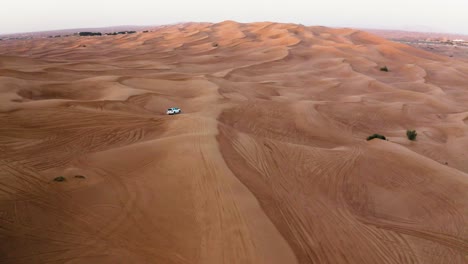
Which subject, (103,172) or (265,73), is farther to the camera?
(265,73)

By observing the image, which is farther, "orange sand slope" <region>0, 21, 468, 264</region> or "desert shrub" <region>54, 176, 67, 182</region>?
"desert shrub" <region>54, 176, 67, 182</region>

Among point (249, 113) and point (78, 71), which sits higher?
point (78, 71)

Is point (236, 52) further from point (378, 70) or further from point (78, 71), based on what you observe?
point (78, 71)

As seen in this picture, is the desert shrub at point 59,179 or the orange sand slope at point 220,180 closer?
the orange sand slope at point 220,180

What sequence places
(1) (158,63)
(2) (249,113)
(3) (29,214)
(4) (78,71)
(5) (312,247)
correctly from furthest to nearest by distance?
(1) (158,63) → (4) (78,71) → (2) (249,113) → (3) (29,214) → (5) (312,247)

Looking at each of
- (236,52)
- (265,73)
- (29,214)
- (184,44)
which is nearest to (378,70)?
(265,73)

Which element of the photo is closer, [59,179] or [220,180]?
[220,180]

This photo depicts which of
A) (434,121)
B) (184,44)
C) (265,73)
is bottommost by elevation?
(434,121)

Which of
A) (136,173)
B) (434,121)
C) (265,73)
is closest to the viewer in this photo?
(136,173)
